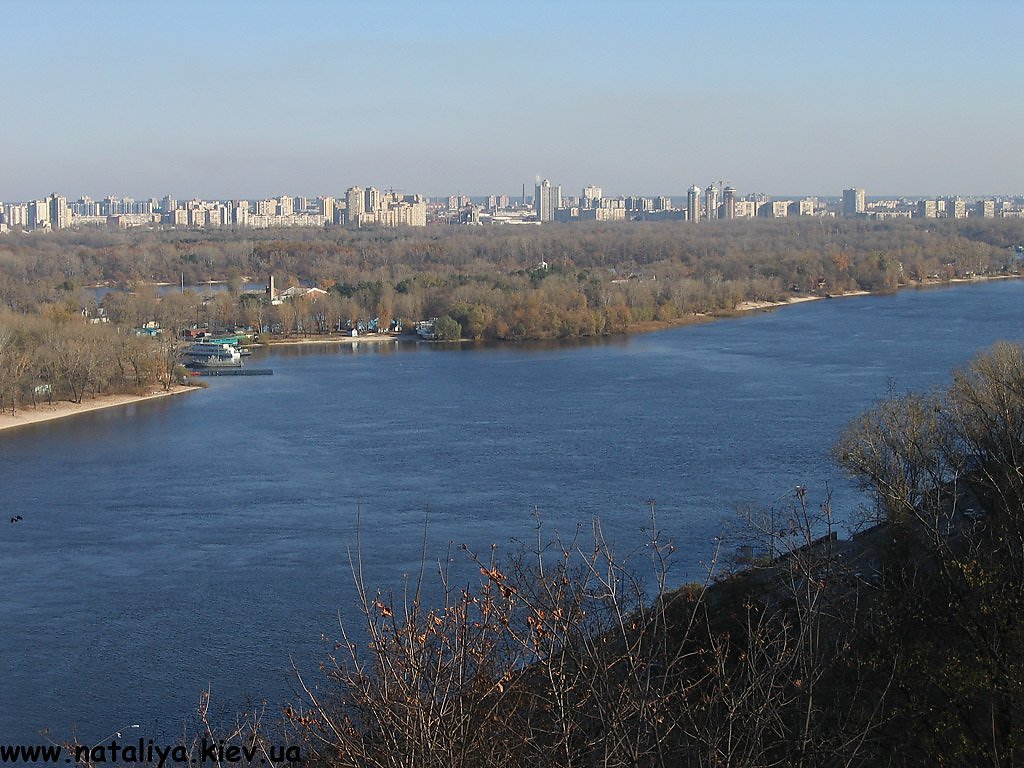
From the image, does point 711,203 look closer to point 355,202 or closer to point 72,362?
point 355,202

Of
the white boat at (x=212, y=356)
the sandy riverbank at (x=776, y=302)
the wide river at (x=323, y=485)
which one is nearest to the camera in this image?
the wide river at (x=323, y=485)

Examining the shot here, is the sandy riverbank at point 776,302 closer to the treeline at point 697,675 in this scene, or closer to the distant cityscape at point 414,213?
the treeline at point 697,675

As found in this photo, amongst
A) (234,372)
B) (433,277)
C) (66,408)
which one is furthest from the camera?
(433,277)

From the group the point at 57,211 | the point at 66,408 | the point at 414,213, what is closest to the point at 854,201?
the point at 414,213

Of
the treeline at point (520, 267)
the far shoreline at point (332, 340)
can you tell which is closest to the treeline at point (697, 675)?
the far shoreline at point (332, 340)

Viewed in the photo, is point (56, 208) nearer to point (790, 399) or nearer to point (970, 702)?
point (790, 399)

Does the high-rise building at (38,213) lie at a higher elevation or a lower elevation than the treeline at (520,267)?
higher

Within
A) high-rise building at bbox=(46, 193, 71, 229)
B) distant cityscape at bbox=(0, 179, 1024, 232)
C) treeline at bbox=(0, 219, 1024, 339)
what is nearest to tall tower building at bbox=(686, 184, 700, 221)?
distant cityscape at bbox=(0, 179, 1024, 232)
